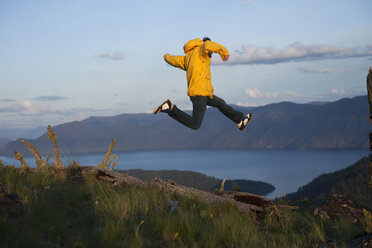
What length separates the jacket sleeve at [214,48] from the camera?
8.40 metres

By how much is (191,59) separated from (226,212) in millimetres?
4029

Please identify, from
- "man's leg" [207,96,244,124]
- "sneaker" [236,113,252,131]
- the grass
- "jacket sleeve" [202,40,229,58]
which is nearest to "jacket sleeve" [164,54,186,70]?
"jacket sleeve" [202,40,229,58]

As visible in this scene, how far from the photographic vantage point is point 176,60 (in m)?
9.68

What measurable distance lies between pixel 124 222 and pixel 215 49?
4.73 metres

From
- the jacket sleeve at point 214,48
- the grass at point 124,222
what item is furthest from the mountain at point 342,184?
the grass at point 124,222

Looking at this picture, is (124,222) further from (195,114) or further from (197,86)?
(197,86)

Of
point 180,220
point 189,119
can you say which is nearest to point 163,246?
point 180,220

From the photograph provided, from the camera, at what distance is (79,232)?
4.95 m

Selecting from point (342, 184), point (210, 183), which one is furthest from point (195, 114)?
point (210, 183)

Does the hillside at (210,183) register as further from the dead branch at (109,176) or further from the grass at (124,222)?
the grass at (124,222)

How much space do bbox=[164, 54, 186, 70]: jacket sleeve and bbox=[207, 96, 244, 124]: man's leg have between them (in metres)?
1.21

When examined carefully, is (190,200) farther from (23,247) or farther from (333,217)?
(333,217)

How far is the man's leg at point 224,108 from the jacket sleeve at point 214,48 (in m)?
1.31

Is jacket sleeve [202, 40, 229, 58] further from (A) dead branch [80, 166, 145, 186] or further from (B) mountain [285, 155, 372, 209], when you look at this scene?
(B) mountain [285, 155, 372, 209]
